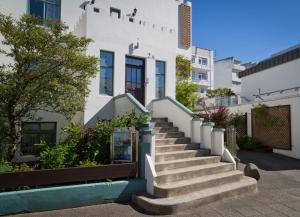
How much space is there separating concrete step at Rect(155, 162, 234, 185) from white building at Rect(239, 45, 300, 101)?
8.96 m

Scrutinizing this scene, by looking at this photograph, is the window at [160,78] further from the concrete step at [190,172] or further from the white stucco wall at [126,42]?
the concrete step at [190,172]

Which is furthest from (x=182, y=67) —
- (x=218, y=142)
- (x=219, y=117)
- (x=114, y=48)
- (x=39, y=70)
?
(x=39, y=70)

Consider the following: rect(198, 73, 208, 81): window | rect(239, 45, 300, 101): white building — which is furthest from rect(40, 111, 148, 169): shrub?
rect(198, 73, 208, 81): window

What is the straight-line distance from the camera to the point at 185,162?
7.56 m

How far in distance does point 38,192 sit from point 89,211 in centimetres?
115

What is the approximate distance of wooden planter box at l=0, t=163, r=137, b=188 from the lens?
563 centimetres

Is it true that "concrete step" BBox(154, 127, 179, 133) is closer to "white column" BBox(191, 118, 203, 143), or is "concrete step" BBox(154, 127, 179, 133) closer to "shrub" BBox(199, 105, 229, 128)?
"white column" BBox(191, 118, 203, 143)

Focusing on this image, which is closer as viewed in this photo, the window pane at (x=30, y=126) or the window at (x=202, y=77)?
the window pane at (x=30, y=126)

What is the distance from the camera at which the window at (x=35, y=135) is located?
364 inches

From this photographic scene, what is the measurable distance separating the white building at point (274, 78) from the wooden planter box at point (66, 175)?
38.8 ft

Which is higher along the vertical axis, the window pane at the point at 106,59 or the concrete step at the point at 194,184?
the window pane at the point at 106,59

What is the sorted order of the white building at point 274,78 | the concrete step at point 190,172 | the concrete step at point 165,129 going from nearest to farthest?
1. the concrete step at point 190,172
2. the concrete step at point 165,129
3. the white building at point 274,78

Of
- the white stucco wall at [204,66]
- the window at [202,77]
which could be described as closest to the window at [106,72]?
the white stucco wall at [204,66]

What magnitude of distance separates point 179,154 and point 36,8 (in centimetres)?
798
